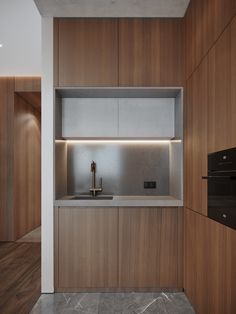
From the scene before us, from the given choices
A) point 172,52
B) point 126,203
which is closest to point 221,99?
point 172,52

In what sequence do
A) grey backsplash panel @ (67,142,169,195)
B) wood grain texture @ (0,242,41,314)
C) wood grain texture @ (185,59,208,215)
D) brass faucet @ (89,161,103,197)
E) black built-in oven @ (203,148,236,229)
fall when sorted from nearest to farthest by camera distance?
black built-in oven @ (203,148,236,229) < wood grain texture @ (185,59,208,215) < wood grain texture @ (0,242,41,314) < brass faucet @ (89,161,103,197) < grey backsplash panel @ (67,142,169,195)

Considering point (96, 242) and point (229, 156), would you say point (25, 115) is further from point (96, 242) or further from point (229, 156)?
point (229, 156)

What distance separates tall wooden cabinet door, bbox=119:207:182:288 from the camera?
3.22 m

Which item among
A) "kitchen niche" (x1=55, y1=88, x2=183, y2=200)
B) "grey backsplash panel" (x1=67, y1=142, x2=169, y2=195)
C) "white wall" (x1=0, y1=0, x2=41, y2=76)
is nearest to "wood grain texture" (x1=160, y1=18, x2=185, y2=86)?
"kitchen niche" (x1=55, y1=88, x2=183, y2=200)

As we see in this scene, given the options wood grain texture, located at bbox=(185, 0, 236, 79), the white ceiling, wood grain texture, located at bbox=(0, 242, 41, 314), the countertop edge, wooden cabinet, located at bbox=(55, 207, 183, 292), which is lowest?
wood grain texture, located at bbox=(0, 242, 41, 314)

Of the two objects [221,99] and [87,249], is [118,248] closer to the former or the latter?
[87,249]

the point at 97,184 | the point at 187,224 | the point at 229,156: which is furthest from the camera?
the point at 97,184

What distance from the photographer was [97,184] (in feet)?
12.7

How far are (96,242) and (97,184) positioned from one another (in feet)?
2.67

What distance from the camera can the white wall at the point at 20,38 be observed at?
136 inches

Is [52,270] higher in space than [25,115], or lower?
lower

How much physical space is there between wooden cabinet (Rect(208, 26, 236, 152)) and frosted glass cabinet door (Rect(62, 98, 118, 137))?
144cm

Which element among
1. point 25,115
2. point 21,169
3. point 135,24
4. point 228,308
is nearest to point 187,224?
point 228,308

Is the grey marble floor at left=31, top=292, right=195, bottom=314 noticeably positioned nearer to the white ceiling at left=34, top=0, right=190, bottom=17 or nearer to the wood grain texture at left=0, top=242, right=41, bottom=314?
the wood grain texture at left=0, top=242, right=41, bottom=314
